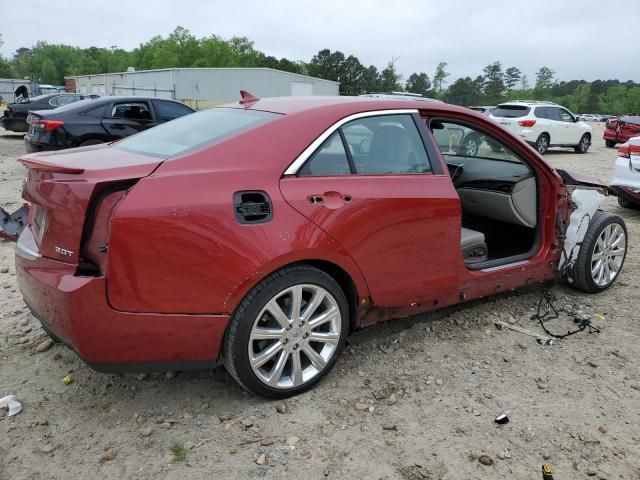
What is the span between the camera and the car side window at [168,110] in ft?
32.4

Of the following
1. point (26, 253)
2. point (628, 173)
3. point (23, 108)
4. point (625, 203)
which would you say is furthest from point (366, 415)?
point (23, 108)

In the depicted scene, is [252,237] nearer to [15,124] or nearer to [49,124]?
[49,124]

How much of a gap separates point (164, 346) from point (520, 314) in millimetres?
2738

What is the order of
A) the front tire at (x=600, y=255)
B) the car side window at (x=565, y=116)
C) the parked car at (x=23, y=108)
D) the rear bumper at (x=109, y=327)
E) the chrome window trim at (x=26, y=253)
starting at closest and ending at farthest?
the rear bumper at (x=109, y=327) → the chrome window trim at (x=26, y=253) → the front tire at (x=600, y=255) → the parked car at (x=23, y=108) → the car side window at (x=565, y=116)

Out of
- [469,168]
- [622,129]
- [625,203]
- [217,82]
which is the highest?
[217,82]

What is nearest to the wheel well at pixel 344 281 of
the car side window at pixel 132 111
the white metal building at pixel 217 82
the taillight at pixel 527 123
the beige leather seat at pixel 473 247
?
the beige leather seat at pixel 473 247

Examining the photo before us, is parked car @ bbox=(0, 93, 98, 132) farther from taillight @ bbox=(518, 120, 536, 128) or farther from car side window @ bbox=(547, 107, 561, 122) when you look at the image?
car side window @ bbox=(547, 107, 561, 122)

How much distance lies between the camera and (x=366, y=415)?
2.74 meters

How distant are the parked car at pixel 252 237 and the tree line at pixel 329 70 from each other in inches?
2575

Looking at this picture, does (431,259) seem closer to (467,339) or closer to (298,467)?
(467,339)

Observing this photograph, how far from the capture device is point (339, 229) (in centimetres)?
276

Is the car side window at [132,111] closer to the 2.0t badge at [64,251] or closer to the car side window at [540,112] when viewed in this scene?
the 2.0t badge at [64,251]

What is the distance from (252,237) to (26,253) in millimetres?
1215

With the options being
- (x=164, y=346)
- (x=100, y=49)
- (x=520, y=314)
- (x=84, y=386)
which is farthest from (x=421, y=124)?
(x=100, y=49)
